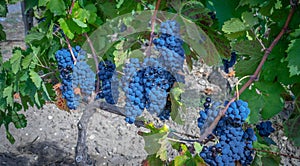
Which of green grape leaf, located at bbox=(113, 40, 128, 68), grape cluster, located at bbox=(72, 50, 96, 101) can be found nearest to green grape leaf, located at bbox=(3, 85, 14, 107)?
grape cluster, located at bbox=(72, 50, 96, 101)

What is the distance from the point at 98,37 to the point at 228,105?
0.86 m

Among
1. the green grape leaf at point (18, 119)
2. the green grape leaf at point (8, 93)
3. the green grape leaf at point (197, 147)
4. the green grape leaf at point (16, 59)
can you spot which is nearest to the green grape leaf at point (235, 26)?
the green grape leaf at point (197, 147)

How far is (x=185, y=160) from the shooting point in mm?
1422

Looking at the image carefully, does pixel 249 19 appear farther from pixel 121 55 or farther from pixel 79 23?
pixel 79 23

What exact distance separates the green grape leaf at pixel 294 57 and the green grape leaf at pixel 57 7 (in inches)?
37.2

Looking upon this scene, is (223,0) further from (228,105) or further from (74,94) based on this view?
(74,94)

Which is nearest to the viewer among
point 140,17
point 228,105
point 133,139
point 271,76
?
point 228,105

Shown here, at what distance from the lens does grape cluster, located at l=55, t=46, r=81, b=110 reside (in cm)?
198

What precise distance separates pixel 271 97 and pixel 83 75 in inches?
33.1

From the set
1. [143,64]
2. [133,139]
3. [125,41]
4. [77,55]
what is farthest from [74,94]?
[133,139]

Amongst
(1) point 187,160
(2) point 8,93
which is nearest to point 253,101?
(1) point 187,160

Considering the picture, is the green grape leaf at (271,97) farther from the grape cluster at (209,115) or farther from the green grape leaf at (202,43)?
the green grape leaf at (202,43)

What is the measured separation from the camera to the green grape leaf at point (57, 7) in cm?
187

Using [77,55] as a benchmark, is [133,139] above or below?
below
